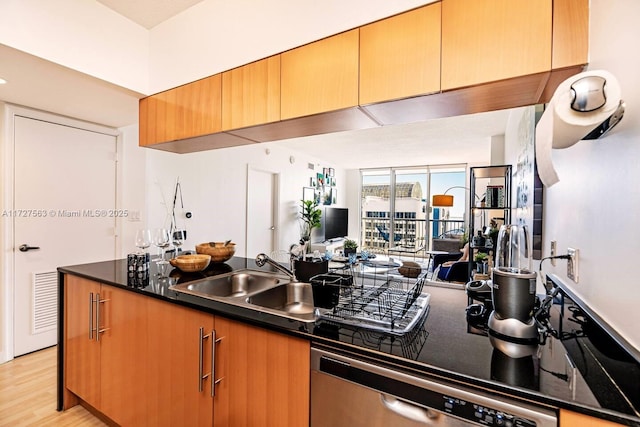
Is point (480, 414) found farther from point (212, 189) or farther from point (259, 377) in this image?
point (212, 189)

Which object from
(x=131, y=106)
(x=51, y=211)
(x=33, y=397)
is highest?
(x=131, y=106)

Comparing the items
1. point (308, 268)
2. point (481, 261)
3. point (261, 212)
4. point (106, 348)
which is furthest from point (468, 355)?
point (261, 212)

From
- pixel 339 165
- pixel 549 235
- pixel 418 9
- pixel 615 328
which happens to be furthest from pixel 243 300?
pixel 339 165

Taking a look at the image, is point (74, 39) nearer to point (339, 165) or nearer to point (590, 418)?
point (590, 418)

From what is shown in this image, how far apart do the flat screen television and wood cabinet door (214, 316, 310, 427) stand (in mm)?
5836

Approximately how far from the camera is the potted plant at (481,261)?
11.6 ft

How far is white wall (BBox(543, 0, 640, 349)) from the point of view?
821 mm

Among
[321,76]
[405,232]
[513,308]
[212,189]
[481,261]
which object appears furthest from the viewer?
[405,232]

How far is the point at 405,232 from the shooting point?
840cm

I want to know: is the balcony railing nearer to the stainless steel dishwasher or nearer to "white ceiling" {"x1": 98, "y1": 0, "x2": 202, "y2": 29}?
"white ceiling" {"x1": 98, "y1": 0, "x2": 202, "y2": 29}

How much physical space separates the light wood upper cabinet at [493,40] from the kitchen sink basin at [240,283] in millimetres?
1441

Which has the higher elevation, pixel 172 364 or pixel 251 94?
pixel 251 94

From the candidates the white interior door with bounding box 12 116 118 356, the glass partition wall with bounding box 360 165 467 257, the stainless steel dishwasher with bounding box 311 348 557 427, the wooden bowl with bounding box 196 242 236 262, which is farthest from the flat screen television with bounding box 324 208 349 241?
the stainless steel dishwasher with bounding box 311 348 557 427

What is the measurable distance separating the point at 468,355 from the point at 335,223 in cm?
675
